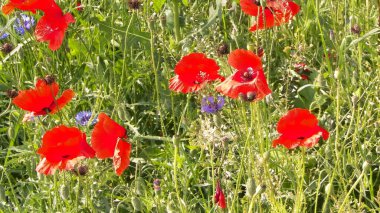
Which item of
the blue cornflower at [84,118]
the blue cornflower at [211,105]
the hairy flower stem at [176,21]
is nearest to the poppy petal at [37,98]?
the blue cornflower at [211,105]

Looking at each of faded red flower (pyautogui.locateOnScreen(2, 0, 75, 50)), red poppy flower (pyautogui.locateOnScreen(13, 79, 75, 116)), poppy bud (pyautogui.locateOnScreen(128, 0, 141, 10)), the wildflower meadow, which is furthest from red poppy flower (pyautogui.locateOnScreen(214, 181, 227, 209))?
faded red flower (pyautogui.locateOnScreen(2, 0, 75, 50))

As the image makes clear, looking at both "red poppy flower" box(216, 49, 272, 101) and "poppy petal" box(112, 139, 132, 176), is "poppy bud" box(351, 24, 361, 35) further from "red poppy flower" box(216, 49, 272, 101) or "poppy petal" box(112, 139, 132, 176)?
"poppy petal" box(112, 139, 132, 176)

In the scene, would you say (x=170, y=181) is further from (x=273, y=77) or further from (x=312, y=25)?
(x=312, y=25)

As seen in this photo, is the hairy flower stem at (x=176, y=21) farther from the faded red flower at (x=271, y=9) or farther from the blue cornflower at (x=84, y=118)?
the faded red flower at (x=271, y=9)

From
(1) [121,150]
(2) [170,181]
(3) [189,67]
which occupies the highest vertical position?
(3) [189,67]

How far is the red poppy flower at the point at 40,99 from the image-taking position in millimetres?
2012

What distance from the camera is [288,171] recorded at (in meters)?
2.11

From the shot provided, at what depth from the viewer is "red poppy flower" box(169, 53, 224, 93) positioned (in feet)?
6.55

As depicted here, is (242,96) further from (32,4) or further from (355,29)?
(355,29)

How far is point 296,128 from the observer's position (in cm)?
188

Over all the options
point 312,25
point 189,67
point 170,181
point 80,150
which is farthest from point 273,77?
point 80,150

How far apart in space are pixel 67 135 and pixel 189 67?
0.36 meters

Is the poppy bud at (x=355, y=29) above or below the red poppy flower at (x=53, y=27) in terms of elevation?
below

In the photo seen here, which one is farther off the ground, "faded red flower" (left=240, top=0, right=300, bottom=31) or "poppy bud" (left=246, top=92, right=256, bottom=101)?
"faded red flower" (left=240, top=0, right=300, bottom=31)
